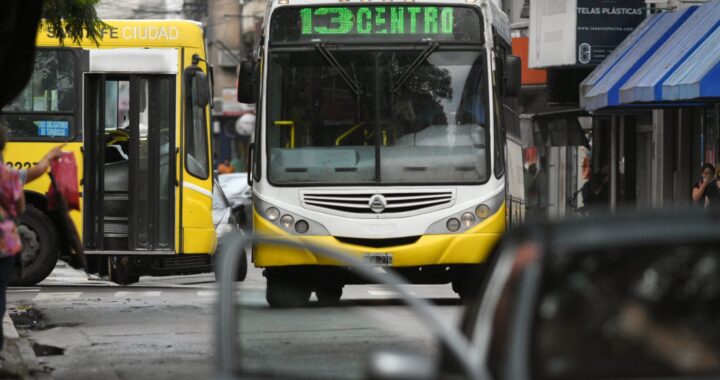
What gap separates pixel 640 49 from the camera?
2622cm

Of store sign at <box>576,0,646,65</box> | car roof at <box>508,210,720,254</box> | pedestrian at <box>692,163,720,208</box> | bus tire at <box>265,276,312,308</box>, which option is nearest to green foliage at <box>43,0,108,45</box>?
bus tire at <box>265,276,312,308</box>

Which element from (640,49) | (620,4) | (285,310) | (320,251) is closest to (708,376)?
(320,251)

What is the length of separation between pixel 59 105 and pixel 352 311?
48.3 ft

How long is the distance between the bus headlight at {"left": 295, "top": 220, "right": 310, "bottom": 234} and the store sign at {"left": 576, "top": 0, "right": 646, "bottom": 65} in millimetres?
14091

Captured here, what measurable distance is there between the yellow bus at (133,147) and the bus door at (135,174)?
11 mm

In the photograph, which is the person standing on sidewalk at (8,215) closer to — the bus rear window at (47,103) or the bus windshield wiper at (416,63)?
the bus windshield wiper at (416,63)

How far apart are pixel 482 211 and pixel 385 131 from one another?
1.14 meters

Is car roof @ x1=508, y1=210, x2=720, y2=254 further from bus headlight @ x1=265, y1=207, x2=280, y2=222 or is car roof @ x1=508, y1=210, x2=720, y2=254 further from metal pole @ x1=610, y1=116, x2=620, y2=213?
metal pole @ x1=610, y1=116, x2=620, y2=213

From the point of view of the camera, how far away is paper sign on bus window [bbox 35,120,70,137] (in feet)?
64.7

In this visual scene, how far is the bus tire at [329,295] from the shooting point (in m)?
5.86

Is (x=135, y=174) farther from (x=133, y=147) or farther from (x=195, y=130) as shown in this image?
(x=195, y=130)

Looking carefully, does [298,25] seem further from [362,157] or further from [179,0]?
[179,0]

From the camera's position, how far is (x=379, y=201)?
1573cm

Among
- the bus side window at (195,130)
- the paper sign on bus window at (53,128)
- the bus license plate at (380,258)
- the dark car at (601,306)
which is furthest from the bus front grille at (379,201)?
the dark car at (601,306)
